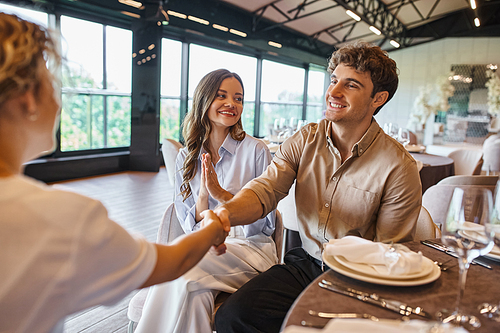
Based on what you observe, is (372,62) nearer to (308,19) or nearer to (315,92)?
(308,19)

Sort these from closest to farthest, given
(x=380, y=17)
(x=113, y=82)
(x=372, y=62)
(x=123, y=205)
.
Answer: (x=372, y=62), (x=123, y=205), (x=113, y=82), (x=380, y=17)

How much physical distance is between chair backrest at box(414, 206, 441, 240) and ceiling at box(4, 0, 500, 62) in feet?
17.3

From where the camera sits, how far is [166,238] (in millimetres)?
1906

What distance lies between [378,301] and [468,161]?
4.38 meters

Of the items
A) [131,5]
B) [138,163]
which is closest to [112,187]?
[138,163]

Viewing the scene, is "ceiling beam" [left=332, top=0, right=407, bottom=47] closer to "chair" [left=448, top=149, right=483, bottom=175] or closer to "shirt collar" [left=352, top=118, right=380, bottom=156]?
"chair" [left=448, top=149, right=483, bottom=175]

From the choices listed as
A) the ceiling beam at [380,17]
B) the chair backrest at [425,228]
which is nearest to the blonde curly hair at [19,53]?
the chair backrest at [425,228]

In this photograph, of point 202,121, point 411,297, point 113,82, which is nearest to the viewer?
point 411,297

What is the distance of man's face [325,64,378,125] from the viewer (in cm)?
190

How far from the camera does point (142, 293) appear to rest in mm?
1738

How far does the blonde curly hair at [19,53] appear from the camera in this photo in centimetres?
69

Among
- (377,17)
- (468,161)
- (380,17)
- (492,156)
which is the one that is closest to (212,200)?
(468,161)

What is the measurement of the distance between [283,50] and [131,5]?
17.1ft

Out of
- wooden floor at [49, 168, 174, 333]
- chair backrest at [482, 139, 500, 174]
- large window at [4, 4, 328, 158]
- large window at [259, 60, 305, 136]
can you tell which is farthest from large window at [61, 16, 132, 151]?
chair backrest at [482, 139, 500, 174]
